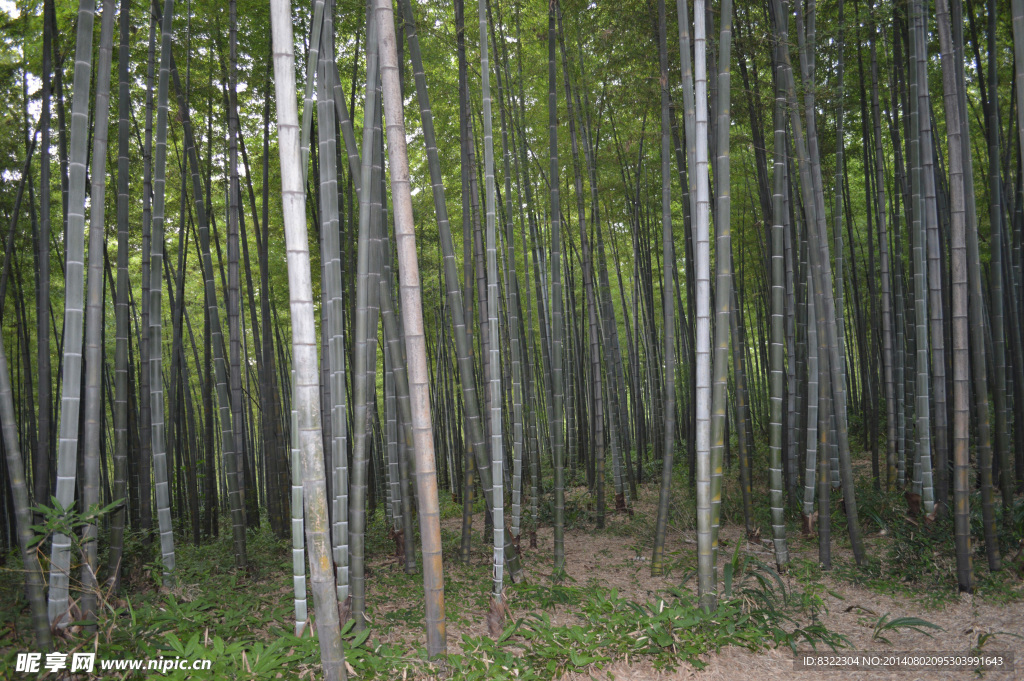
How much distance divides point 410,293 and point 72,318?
4.07ft

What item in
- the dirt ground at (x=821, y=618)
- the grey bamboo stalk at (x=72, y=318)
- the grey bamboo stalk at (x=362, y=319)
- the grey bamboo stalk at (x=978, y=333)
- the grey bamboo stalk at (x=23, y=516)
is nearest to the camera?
the grey bamboo stalk at (x=23, y=516)

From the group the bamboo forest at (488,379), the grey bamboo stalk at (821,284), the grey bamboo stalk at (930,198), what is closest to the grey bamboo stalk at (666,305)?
the bamboo forest at (488,379)

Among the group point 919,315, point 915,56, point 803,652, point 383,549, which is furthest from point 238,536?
point 915,56

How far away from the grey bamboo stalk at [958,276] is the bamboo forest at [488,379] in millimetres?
15

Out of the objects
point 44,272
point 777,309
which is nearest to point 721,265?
point 777,309

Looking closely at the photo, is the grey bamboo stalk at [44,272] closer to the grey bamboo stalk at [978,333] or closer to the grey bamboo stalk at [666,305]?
the grey bamboo stalk at [666,305]

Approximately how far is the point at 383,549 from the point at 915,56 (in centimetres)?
463

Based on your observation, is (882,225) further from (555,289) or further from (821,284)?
(555,289)

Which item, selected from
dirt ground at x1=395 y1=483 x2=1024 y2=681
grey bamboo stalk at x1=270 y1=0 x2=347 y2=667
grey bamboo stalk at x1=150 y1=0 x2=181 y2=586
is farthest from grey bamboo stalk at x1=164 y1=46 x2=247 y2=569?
grey bamboo stalk at x1=270 y1=0 x2=347 y2=667

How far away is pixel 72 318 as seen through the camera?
224 centimetres

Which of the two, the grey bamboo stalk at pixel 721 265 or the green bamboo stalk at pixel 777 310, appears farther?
the green bamboo stalk at pixel 777 310

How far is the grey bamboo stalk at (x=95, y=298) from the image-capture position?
2.38 m

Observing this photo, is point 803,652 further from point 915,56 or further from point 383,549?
point 915,56

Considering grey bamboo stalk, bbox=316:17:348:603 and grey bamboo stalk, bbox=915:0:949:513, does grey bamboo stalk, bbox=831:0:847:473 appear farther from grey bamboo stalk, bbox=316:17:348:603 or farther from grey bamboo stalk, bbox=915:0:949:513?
grey bamboo stalk, bbox=316:17:348:603
